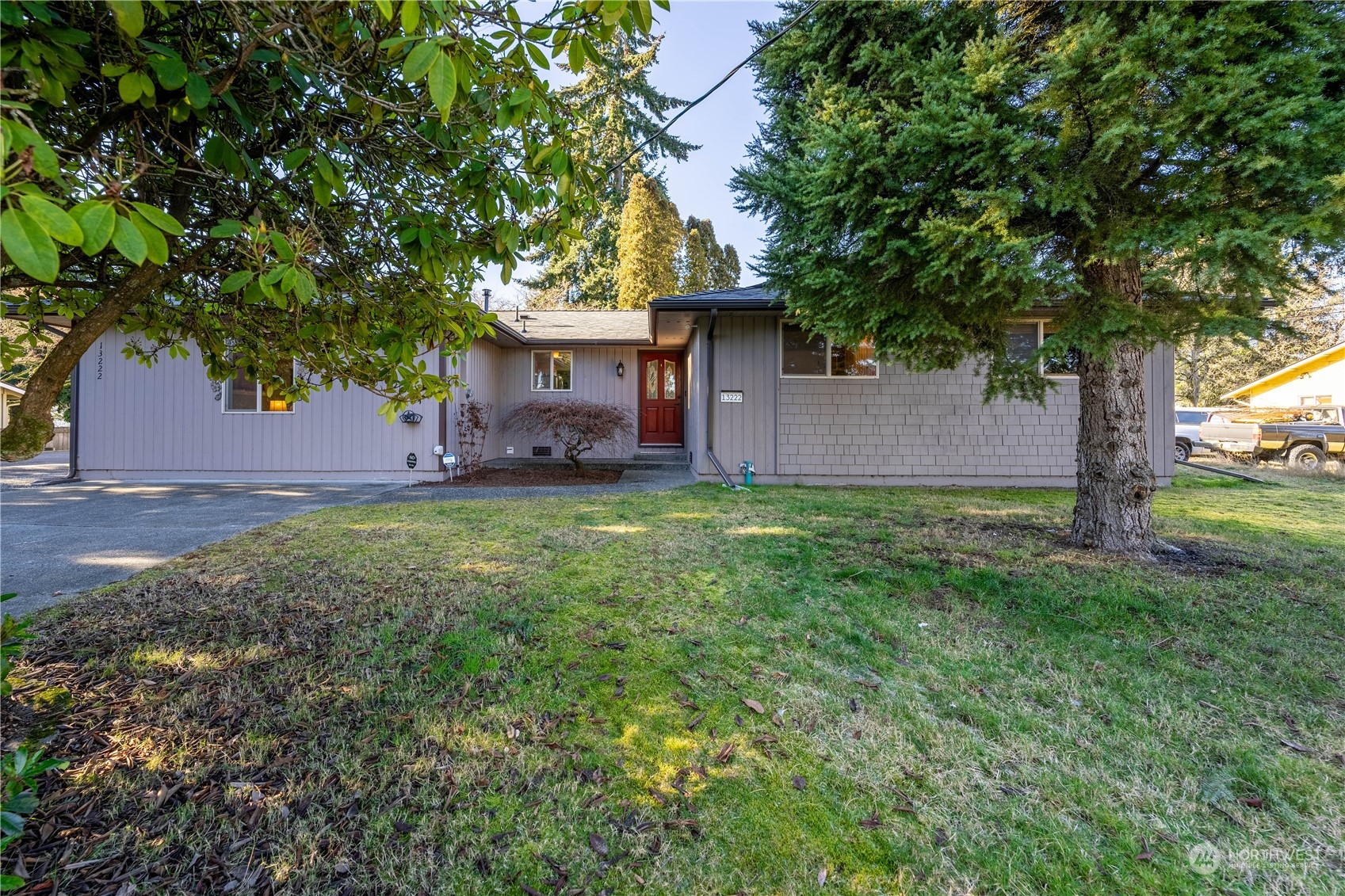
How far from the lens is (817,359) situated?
8.27 m

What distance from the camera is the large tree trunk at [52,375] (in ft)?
5.14

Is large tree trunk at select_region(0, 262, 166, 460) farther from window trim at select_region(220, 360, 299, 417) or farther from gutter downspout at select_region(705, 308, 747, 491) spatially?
window trim at select_region(220, 360, 299, 417)

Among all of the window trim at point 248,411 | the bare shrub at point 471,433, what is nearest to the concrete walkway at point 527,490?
the bare shrub at point 471,433

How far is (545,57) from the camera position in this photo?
173 cm

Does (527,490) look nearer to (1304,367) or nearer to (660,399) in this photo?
(660,399)

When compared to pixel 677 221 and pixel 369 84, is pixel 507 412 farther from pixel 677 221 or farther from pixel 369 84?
pixel 677 221

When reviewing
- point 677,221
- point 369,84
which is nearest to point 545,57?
point 369,84

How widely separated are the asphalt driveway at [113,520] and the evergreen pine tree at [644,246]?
13405 mm

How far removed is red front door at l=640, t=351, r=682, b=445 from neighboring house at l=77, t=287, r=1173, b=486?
310 centimetres

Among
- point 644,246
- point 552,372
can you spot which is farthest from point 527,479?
point 644,246

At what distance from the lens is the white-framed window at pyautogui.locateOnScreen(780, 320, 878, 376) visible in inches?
324

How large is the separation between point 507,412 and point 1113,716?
11.3 meters

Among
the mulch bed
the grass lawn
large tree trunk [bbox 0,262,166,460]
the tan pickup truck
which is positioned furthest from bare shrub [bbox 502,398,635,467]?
the tan pickup truck

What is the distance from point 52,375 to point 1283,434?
63.6 ft
